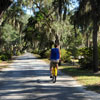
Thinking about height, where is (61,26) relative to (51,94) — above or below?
above

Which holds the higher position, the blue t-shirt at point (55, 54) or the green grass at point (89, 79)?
the blue t-shirt at point (55, 54)

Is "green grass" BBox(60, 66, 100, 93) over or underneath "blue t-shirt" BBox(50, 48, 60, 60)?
underneath

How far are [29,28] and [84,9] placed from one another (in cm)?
2749

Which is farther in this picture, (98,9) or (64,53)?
(64,53)

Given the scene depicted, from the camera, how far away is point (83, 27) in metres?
17.6

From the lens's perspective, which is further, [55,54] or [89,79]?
[89,79]

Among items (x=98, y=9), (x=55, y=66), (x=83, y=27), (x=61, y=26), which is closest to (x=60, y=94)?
(x=55, y=66)

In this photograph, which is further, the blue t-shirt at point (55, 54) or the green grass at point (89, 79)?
the blue t-shirt at point (55, 54)

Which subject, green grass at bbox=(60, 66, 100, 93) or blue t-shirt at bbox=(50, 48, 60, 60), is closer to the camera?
green grass at bbox=(60, 66, 100, 93)

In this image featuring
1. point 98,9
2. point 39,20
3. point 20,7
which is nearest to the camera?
point 98,9

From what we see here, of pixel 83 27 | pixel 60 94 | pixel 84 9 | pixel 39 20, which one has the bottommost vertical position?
pixel 60 94

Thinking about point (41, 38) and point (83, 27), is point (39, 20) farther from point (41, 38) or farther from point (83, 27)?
point (83, 27)

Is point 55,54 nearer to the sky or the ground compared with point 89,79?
nearer to the sky

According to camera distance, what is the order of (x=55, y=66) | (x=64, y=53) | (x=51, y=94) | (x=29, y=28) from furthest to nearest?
(x=29, y=28) → (x=64, y=53) → (x=55, y=66) → (x=51, y=94)
